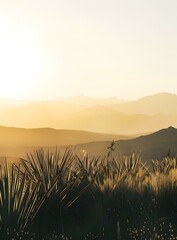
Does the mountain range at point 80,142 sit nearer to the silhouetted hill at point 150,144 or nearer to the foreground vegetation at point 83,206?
the silhouetted hill at point 150,144

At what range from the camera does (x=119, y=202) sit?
9711 mm

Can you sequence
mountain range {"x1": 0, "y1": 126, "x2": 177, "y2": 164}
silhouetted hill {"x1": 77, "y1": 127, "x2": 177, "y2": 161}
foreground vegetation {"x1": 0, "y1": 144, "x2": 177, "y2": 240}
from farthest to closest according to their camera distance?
mountain range {"x1": 0, "y1": 126, "x2": 177, "y2": 164}, silhouetted hill {"x1": 77, "y1": 127, "x2": 177, "y2": 161}, foreground vegetation {"x1": 0, "y1": 144, "x2": 177, "y2": 240}

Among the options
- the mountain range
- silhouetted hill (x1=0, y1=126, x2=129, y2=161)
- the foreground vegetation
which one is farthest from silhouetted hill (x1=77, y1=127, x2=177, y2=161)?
the foreground vegetation

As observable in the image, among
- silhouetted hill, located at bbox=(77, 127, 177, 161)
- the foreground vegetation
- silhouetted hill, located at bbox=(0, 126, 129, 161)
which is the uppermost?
silhouetted hill, located at bbox=(0, 126, 129, 161)

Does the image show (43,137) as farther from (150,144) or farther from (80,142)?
(150,144)

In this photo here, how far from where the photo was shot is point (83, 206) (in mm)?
9586

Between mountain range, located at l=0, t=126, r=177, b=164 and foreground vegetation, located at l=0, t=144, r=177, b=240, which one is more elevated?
mountain range, located at l=0, t=126, r=177, b=164

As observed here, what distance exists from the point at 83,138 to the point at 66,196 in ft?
439

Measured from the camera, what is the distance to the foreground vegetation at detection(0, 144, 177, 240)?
7402 mm

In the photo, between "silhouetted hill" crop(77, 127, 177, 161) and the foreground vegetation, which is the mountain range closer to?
"silhouetted hill" crop(77, 127, 177, 161)

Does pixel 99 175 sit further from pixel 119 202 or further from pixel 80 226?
pixel 80 226

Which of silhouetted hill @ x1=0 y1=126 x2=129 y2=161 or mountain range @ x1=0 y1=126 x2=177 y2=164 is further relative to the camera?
silhouetted hill @ x1=0 y1=126 x2=129 y2=161

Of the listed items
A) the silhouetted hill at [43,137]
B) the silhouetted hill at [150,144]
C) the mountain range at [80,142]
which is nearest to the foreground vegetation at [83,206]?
the mountain range at [80,142]

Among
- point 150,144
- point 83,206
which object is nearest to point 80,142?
point 150,144
